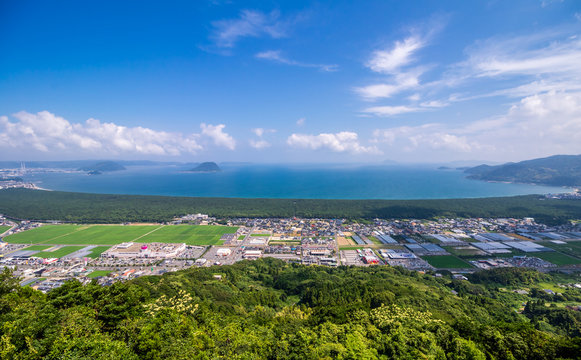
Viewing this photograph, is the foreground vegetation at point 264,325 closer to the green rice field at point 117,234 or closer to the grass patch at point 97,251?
the grass patch at point 97,251

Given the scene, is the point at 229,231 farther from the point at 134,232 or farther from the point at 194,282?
the point at 194,282

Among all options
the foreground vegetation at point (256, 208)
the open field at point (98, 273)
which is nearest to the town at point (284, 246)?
the open field at point (98, 273)

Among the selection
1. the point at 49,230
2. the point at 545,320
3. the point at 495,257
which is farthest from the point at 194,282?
the point at 49,230

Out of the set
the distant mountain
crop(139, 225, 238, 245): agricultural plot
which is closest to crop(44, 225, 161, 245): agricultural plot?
crop(139, 225, 238, 245): agricultural plot

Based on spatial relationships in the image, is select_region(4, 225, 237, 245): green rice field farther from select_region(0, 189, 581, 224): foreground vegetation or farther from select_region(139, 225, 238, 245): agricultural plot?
select_region(0, 189, 581, 224): foreground vegetation

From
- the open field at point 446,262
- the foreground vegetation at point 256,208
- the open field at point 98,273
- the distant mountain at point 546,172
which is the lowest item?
the open field at point 98,273

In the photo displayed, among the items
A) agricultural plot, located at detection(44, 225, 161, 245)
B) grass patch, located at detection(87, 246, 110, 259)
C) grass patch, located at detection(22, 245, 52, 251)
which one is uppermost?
agricultural plot, located at detection(44, 225, 161, 245)
